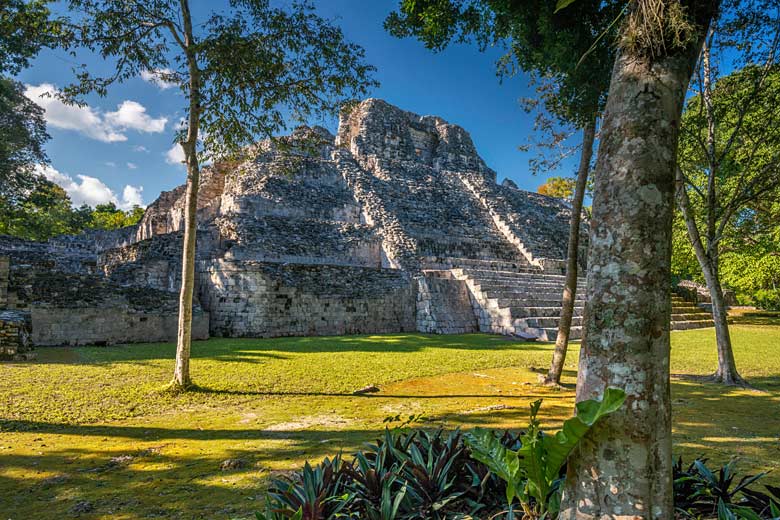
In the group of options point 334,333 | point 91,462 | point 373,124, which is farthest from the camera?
point 373,124

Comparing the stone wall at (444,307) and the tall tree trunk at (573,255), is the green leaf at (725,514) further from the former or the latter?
the stone wall at (444,307)

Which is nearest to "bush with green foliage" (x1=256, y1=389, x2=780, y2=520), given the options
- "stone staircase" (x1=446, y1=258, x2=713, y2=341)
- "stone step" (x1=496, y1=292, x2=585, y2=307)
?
"stone staircase" (x1=446, y1=258, x2=713, y2=341)

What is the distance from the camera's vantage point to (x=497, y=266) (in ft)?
56.4

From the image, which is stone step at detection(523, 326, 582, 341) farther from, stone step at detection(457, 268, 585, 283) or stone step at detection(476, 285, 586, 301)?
stone step at detection(457, 268, 585, 283)

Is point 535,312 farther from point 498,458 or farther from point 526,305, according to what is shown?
point 498,458

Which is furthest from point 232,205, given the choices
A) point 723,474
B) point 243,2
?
point 723,474

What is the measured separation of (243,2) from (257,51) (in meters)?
0.71

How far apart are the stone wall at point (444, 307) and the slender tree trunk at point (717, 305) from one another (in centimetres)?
737

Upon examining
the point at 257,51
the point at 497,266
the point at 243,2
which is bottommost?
the point at 497,266

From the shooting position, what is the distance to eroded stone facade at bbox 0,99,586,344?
9617mm

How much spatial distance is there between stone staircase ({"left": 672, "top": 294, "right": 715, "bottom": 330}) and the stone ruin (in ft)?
14.8

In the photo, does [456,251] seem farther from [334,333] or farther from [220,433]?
[220,433]

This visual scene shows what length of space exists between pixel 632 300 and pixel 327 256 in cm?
1472

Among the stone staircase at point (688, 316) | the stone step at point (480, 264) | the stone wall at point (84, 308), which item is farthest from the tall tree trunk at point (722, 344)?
the stone wall at point (84, 308)
